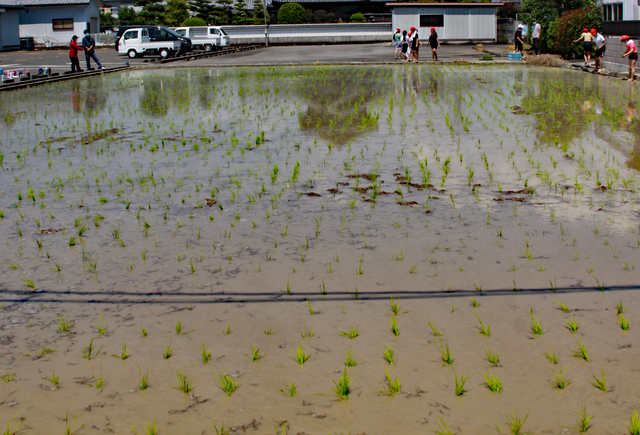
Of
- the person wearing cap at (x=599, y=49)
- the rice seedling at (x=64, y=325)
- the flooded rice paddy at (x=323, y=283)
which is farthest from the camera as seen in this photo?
the person wearing cap at (x=599, y=49)

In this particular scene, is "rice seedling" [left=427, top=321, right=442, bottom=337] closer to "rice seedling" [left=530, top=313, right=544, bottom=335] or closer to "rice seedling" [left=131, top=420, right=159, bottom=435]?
"rice seedling" [left=530, top=313, right=544, bottom=335]

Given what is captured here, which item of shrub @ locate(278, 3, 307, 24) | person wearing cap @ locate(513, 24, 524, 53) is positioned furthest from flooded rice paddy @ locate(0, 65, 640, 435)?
shrub @ locate(278, 3, 307, 24)

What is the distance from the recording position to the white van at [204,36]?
38.8 meters

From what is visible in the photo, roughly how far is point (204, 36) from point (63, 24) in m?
13.1

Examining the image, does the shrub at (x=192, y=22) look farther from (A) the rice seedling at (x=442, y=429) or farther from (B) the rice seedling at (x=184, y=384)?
(A) the rice seedling at (x=442, y=429)

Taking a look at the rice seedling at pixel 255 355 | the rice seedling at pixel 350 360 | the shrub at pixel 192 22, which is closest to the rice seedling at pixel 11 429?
the rice seedling at pixel 255 355

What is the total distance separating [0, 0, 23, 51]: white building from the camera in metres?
41.1

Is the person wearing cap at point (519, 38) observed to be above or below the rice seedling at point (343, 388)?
above

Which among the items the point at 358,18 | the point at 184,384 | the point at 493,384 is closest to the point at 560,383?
the point at 493,384

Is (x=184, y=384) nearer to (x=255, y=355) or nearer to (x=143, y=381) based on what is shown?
(x=143, y=381)

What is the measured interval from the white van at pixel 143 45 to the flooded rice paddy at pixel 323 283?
80.2 feet

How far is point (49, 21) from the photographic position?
4534 centimetres

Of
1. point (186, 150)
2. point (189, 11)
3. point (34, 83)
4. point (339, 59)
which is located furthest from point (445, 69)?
point (189, 11)

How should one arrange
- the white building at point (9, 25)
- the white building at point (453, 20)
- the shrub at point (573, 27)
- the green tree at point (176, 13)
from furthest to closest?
the green tree at point (176, 13)
the white building at point (9, 25)
the white building at point (453, 20)
the shrub at point (573, 27)
